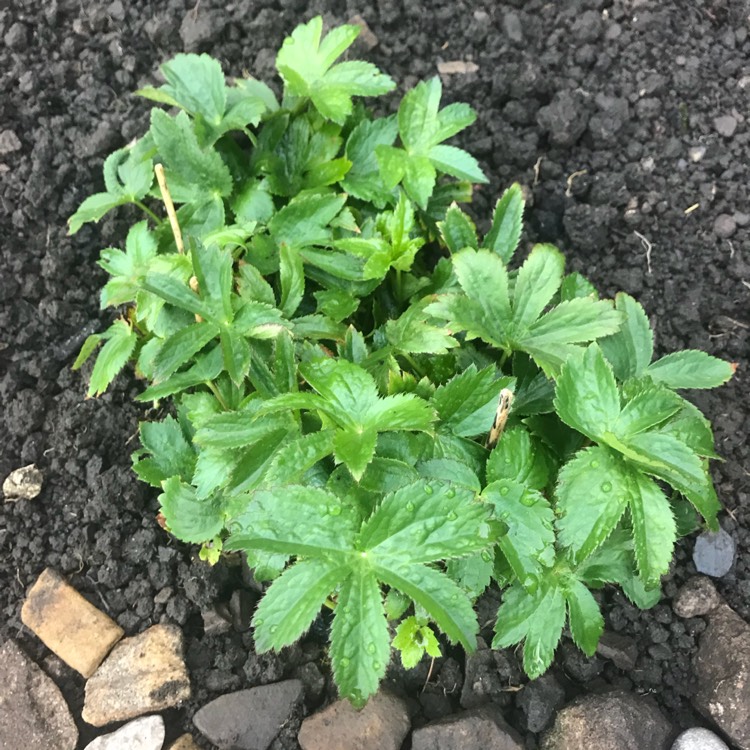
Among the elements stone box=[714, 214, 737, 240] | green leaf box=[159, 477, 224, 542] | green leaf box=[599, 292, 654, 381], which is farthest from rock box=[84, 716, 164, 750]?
stone box=[714, 214, 737, 240]

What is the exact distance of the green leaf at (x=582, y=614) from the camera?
1.41 metres

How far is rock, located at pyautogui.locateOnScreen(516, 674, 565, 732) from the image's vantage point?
1.54 meters

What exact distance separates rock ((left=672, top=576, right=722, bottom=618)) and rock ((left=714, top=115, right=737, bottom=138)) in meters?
1.32

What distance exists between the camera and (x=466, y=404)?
1.33 meters

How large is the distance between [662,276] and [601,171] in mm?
375

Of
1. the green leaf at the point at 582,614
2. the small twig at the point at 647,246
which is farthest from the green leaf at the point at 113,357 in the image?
the small twig at the point at 647,246

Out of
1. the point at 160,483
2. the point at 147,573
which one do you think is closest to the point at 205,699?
the point at 147,573

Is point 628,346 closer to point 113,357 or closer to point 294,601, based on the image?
point 294,601

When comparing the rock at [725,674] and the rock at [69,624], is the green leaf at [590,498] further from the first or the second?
the rock at [69,624]

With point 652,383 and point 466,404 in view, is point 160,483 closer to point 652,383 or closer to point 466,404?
point 466,404

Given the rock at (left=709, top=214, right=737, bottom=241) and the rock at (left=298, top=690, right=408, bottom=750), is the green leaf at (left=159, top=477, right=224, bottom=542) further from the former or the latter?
the rock at (left=709, top=214, right=737, bottom=241)

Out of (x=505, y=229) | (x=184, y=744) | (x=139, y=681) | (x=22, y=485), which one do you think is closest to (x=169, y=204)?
(x=505, y=229)

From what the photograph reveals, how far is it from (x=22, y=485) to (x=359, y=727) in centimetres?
102

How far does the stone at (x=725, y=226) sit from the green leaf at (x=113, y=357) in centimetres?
163
